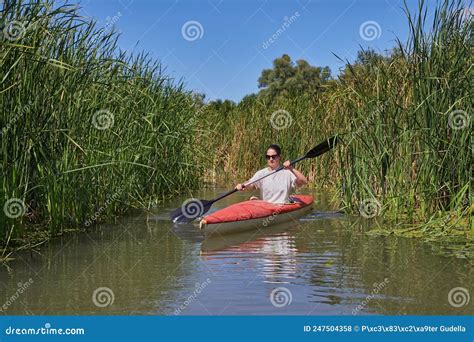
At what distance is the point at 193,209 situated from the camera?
11.2 metres

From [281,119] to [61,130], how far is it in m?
11.2

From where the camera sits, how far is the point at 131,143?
10289 mm

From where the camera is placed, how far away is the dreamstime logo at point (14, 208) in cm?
→ 713

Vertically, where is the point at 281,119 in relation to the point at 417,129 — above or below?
above

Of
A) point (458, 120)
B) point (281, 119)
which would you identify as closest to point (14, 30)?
point (458, 120)

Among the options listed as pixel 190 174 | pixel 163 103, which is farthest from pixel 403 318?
pixel 190 174

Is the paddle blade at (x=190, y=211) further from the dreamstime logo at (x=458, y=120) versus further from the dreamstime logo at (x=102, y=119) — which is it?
the dreamstime logo at (x=458, y=120)

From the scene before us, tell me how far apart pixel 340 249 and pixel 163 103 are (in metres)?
6.43

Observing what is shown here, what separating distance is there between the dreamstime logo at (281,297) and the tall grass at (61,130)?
8.75 ft

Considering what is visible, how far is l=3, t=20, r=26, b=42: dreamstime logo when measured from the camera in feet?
22.9

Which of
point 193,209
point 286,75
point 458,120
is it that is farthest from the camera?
point 286,75
